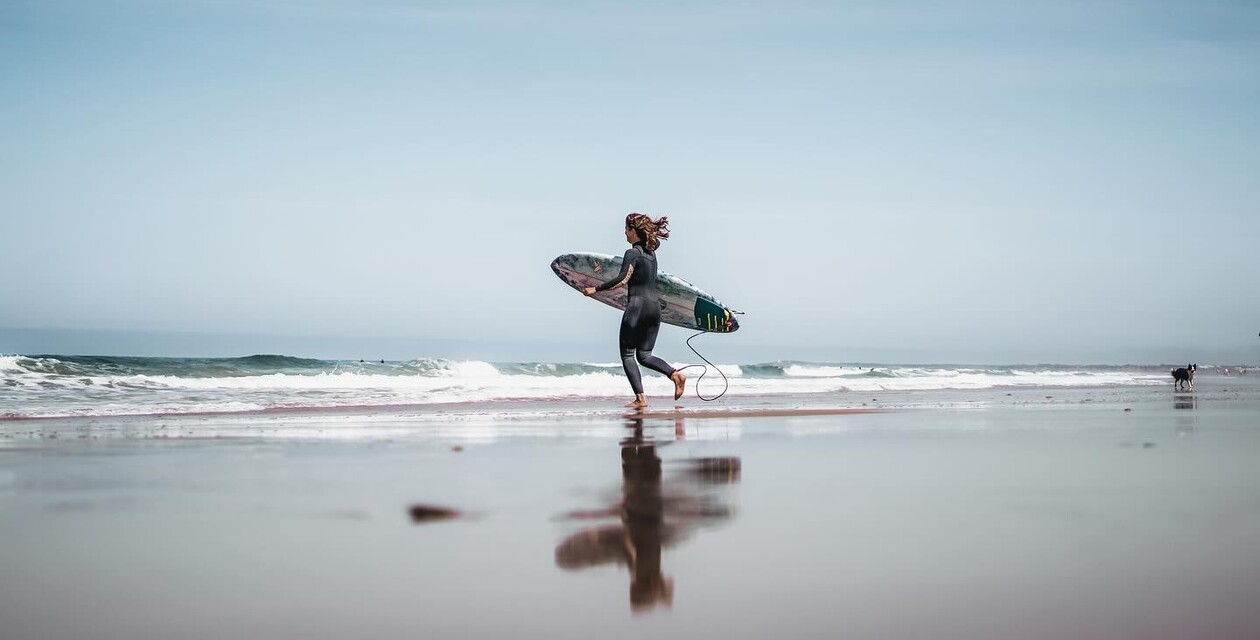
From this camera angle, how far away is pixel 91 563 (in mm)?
2633

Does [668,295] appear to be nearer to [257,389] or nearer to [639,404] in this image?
[639,404]

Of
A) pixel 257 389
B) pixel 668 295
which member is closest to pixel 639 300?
pixel 668 295

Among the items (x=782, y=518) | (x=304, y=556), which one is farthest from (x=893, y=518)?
(x=304, y=556)

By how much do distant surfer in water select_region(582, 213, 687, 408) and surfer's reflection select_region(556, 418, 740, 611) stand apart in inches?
231

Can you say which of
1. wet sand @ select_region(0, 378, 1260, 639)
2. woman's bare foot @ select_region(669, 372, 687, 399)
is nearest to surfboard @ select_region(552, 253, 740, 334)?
woman's bare foot @ select_region(669, 372, 687, 399)

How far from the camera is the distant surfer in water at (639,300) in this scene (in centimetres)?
1076

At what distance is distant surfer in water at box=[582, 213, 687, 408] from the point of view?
35.3ft

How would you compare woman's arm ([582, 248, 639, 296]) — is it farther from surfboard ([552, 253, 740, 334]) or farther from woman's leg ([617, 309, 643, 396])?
surfboard ([552, 253, 740, 334])

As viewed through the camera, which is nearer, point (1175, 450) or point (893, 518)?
point (893, 518)

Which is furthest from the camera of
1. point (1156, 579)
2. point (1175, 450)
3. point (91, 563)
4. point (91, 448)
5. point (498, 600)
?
point (91, 448)

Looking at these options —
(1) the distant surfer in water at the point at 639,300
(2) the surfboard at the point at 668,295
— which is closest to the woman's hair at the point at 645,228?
(1) the distant surfer in water at the point at 639,300

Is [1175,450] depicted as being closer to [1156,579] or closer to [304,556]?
[1156,579]

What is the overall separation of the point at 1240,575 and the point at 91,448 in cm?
631

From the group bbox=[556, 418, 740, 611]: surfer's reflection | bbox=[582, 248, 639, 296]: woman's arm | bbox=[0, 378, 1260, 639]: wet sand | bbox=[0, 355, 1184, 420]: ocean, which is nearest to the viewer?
bbox=[0, 378, 1260, 639]: wet sand
